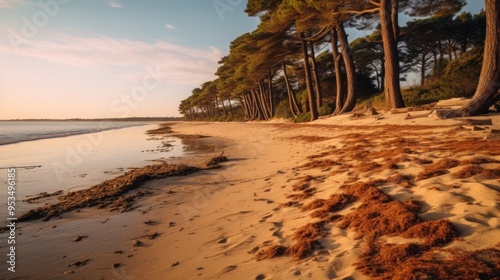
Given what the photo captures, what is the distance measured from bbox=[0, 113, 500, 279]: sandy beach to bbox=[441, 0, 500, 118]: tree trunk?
14.4ft

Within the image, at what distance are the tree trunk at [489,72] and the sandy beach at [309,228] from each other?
14.4ft

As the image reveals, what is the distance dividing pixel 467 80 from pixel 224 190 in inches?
596

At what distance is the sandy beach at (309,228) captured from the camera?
2.19 metres

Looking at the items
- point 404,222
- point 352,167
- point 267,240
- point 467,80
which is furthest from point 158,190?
point 467,80

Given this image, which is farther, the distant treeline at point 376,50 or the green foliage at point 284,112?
the green foliage at point 284,112

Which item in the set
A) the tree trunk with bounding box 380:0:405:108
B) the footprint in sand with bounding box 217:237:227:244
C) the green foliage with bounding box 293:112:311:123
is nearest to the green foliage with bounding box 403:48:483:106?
the tree trunk with bounding box 380:0:405:108

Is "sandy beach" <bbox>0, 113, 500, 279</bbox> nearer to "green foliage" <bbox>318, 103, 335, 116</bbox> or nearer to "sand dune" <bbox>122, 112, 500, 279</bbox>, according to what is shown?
"sand dune" <bbox>122, 112, 500, 279</bbox>

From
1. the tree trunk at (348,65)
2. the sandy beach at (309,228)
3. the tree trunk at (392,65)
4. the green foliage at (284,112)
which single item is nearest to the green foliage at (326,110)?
the tree trunk at (348,65)

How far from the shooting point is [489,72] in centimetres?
836

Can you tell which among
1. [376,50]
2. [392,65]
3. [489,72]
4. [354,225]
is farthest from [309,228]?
[376,50]

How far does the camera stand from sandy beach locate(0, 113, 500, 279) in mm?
2188

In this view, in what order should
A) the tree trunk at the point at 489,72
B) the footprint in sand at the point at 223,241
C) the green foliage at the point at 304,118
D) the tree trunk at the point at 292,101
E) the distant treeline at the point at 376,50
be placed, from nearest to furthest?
the footprint in sand at the point at 223,241
the tree trunk at the point at 489,72
the distant treeline at the point at 376,50
the green foliage at the point at 304,118
the tree trunk at the point at 292,101

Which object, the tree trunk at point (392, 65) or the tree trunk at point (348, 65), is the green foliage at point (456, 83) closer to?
the tree trunk at point (392, 65)

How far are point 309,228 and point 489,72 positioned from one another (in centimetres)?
941
